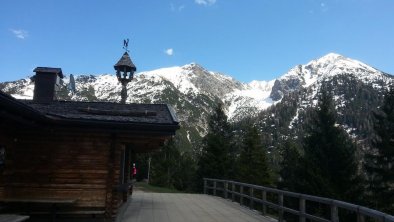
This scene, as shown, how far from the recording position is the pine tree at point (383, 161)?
33.9m

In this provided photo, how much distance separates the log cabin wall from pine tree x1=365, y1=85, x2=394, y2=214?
2503 centimetres

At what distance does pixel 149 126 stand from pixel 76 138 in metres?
2.27

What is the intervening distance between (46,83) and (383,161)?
1160 inches

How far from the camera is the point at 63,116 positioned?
1255 cm

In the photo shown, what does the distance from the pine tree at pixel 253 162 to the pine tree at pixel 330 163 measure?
15.1 metres

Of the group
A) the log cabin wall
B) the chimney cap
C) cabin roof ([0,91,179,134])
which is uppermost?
the chimney cap

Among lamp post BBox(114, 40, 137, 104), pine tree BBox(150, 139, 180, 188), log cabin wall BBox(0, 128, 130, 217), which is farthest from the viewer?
pine tree BBox(150, 139, 180, 188)

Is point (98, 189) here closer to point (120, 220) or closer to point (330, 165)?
point (120, 220)

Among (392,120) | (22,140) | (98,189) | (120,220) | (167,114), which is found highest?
(392,120)

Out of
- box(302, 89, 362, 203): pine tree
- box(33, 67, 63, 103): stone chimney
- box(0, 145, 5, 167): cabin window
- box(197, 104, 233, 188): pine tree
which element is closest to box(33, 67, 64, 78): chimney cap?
box(33, 67, 63, 103): stone chimney

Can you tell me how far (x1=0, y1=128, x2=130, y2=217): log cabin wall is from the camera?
1273 centimetres

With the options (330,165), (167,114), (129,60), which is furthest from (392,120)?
(167,114)

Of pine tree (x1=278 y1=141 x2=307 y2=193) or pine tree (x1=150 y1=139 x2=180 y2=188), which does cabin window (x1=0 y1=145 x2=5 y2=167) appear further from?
Answer: pine tree (x1=150 y1=139 x2=180 y2=188)

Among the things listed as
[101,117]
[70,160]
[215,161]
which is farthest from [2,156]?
[215,161]
